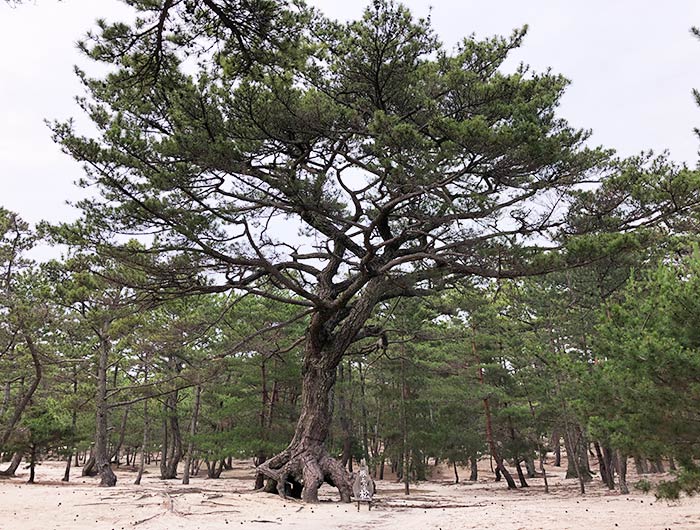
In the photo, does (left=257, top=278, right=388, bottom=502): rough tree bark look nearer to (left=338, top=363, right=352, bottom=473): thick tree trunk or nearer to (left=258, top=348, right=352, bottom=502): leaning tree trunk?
(left=258, top=348, right=352, bottom=502): leaning tree trunk

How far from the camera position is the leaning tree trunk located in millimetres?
10594

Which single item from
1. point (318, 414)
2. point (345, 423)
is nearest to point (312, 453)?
point (318, 414)

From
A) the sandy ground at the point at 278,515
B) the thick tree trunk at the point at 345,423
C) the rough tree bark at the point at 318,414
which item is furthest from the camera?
the thick tree trunk at the point at 345,423

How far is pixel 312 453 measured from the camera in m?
11.0

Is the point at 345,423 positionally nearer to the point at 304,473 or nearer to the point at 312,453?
the point at 312,453

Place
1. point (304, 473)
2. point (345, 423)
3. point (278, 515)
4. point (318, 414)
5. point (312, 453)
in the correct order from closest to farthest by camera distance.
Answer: point (278, 515) → point (304, 473) → point (312, 453) → point (318, 414) → point (345, 423)

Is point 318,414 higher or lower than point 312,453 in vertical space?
higher

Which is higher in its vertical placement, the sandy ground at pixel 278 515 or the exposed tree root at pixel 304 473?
the exposed tree root at pixel 304 473

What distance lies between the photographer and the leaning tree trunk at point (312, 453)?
10.6 m

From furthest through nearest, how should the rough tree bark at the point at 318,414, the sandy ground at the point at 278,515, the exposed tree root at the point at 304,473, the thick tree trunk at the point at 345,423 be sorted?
the thick tree trunk at the point at 345,423 → the rough tree bark at the point at 318,414 → the exposed tree root at the point at 304,473 → the sandy ground at the point at 278,515

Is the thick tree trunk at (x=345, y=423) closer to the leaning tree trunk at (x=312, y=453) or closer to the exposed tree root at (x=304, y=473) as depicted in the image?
the leaning tree trunk at (x=312, y=453)

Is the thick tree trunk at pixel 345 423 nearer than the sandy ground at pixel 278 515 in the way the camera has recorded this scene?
No

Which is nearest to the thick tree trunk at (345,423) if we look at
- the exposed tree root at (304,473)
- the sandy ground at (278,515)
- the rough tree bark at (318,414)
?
the rough tree bark at (318,414)

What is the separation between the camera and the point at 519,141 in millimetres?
7633
